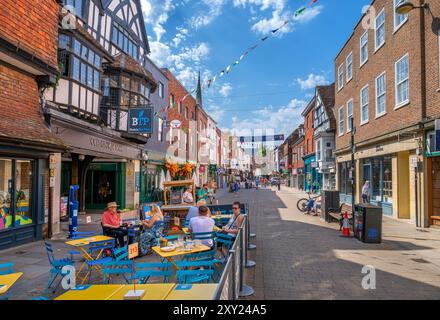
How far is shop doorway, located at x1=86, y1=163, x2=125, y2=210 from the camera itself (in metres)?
18.8

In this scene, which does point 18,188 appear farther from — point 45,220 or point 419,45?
point 419,45

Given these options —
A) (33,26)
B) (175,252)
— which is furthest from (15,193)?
(175,252)

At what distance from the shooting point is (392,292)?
211 inches

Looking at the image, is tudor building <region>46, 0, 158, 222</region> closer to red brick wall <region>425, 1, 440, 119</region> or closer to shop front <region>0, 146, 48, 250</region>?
shop front <region>0, 146, 48, 250</region>

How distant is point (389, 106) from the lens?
14570mm

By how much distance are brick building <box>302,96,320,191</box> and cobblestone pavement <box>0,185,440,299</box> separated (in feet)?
77.7

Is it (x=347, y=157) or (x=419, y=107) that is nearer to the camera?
(x=419, y=107)

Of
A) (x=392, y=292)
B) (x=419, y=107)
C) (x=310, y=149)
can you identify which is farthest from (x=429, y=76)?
(x=310, y=149)

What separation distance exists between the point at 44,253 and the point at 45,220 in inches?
89.6

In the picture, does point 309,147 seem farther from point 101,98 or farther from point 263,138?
point 101,98

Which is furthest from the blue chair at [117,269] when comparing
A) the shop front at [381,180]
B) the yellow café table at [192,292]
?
the shop front at [381,180]

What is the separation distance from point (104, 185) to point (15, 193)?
1002 cm

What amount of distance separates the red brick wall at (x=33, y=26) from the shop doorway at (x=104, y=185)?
9271 millimetres

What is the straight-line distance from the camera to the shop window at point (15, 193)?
29.1 ft
